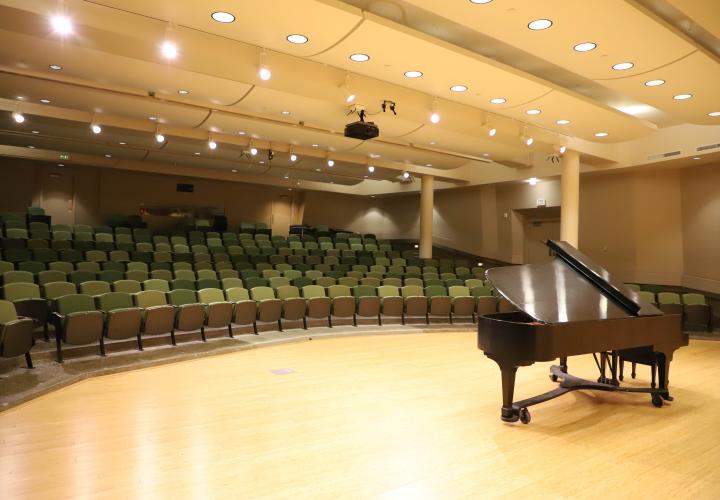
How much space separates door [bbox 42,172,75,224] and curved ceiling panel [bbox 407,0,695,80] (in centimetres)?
1255

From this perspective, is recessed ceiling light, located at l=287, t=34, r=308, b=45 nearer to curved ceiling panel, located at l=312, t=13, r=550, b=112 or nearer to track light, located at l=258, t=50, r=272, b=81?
curved ceiling panel, located at l=312, t=13, r=550, b=112

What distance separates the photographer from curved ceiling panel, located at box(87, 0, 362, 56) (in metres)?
4.16

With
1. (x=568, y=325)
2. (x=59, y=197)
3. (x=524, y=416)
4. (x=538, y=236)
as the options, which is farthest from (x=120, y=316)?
(x=538, y=236)

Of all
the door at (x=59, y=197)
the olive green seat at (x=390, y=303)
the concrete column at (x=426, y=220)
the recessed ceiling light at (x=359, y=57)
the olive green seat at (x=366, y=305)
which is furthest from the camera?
the door at (x=59, y=197)

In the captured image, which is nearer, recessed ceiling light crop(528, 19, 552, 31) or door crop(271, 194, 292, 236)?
recessed ceiling light crop(528, 19, 552, 31)

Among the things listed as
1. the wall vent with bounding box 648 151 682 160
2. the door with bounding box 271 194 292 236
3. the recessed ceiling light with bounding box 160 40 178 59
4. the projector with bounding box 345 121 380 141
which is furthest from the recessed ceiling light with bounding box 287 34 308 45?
the door with bounding box 271 194 292 236

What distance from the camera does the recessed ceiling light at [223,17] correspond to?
14.2ft

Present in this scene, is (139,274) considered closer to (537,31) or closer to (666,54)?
(537,31)

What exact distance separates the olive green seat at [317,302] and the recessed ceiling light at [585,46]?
182 inches

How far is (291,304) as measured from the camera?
725 centimetres

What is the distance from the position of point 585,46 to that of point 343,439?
156 inches

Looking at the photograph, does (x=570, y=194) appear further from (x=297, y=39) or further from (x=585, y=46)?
(x=297, y=39)

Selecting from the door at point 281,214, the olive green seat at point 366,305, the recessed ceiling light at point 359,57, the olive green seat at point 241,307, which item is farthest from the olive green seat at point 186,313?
the door at point 281,214

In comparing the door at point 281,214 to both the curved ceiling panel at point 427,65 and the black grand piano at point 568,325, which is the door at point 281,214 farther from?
the black grand piano at point 568,325
